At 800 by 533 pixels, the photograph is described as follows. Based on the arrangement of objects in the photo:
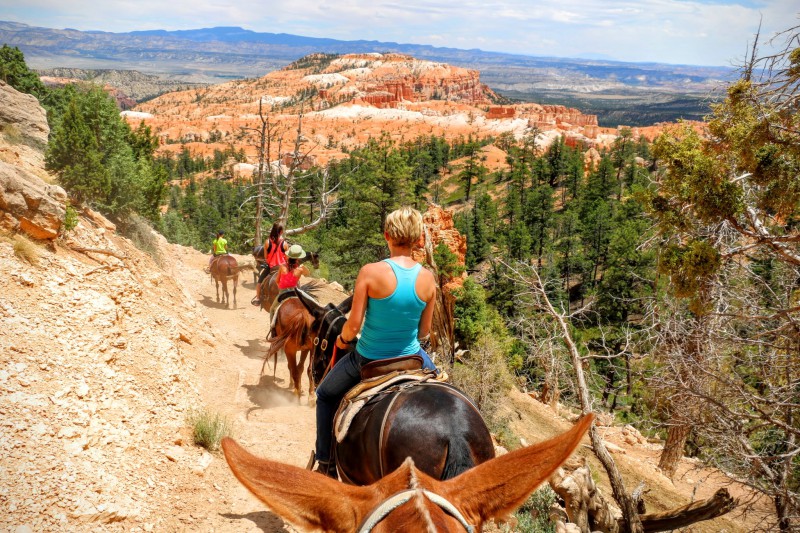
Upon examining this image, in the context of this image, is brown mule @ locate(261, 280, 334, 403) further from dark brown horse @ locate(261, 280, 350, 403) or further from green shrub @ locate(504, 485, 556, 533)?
green shrub @ locate(504, 485, 556, 533)

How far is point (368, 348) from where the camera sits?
145 inches

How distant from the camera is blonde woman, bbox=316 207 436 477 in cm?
328

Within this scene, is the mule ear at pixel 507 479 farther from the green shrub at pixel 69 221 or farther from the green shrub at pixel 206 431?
the green shrub at pixel 69 221

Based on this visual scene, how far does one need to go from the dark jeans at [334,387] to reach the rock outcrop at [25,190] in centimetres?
590

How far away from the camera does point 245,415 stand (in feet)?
26.3

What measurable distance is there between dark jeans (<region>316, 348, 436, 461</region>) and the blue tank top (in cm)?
18

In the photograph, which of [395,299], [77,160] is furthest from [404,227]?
A: [77,160]

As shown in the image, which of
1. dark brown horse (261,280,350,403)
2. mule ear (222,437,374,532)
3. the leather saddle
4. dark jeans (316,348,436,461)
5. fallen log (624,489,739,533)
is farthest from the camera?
dark brown horse (261,280,350,403)

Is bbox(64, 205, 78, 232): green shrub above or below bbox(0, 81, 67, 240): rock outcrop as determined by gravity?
below

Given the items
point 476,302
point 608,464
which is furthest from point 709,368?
→ point 476,302

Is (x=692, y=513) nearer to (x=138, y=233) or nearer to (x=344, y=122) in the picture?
(x=138, y=233)

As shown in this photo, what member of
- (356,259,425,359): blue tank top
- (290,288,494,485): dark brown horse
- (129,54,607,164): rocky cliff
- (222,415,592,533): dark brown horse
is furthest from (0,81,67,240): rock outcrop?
(129,54,607,164): rocky cliff

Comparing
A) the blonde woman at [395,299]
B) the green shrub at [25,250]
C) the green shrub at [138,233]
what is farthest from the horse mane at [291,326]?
the green shrub at [138,233]

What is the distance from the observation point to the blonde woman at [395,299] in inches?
129
